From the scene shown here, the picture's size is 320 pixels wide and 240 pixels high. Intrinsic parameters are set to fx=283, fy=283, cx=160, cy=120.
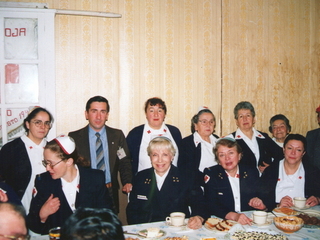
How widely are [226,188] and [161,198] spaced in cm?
61

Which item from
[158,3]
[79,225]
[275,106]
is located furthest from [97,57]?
[79,225]

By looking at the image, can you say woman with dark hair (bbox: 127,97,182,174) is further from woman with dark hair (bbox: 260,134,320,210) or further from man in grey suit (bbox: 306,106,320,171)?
man in grey suit (bbox: 306,106,320,171)

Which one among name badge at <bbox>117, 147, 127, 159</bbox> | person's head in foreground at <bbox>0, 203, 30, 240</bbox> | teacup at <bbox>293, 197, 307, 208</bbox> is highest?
person's head in foreground at <bbox>0, 203, 30, 240</bbox>

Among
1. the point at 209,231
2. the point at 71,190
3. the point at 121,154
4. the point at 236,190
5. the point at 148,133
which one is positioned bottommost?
the point at 209,231

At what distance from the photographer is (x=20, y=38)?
383 centimetres

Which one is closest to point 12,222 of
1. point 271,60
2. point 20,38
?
point 20,38

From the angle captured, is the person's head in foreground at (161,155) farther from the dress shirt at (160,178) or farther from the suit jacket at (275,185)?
the suit jacket at (275,185)

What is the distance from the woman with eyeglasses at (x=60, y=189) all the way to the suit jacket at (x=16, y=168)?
728mm

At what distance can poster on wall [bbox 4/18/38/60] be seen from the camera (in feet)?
12.4

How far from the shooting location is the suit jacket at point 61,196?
2.12 metres

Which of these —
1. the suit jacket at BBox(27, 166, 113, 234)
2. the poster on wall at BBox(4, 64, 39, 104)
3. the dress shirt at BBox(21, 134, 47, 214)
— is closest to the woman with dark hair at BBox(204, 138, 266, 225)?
the suit jacket at BBox(27, 166, 113, 234)

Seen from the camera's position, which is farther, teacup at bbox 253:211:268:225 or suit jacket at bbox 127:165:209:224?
suit jacket at bbox 127:165:209:224

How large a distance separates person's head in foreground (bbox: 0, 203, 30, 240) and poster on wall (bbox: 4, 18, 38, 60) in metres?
3.21

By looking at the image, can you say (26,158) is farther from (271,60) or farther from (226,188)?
(271,60)
